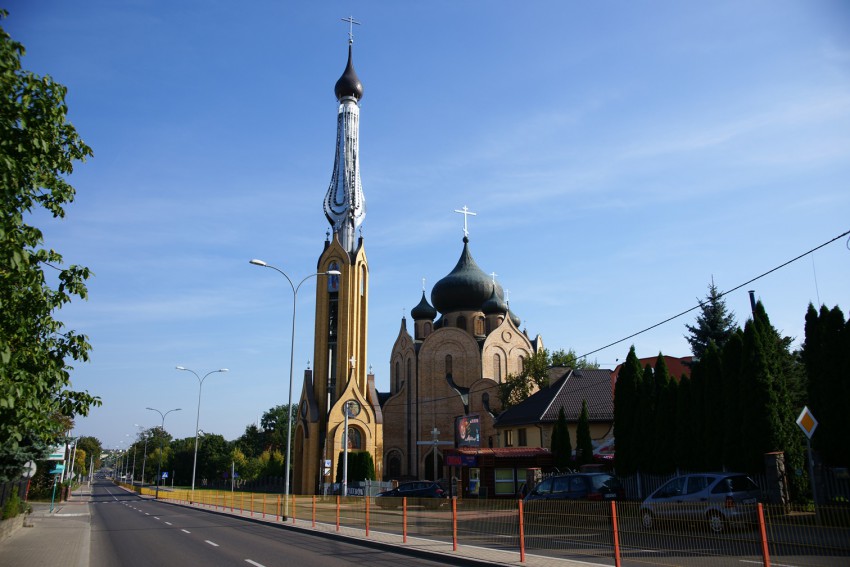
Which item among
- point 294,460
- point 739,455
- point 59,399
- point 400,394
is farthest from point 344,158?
point 59,399

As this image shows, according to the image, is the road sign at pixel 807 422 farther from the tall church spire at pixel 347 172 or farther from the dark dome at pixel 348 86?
the dark dome at pixel 348 86

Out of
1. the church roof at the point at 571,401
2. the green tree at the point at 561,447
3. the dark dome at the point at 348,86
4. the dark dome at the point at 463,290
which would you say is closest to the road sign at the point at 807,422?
the green tree at the point at 561,447

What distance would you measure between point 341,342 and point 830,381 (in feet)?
142

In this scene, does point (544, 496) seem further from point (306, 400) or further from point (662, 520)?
point (306, 400)

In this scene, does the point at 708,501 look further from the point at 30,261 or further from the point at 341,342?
the point at 341,342

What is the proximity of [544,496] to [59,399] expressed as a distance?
14490mm

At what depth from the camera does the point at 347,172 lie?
63375mm

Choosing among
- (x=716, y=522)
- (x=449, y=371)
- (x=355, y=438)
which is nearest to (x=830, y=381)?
(x=716, y=522)

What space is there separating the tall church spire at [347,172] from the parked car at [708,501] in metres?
47.3

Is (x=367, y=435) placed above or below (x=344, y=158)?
below

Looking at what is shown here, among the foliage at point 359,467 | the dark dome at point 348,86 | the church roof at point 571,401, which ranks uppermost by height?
the dark dome at point 348,86

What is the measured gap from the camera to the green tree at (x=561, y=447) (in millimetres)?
29078

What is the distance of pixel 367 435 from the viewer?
178 ft

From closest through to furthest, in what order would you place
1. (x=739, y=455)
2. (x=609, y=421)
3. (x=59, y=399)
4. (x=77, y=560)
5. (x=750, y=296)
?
1. (x=59, y=399)
2. (x=77, y=560)
3. (x=739, y=455)
4. (x=750, y=296)
5. (x=609, y=421)
